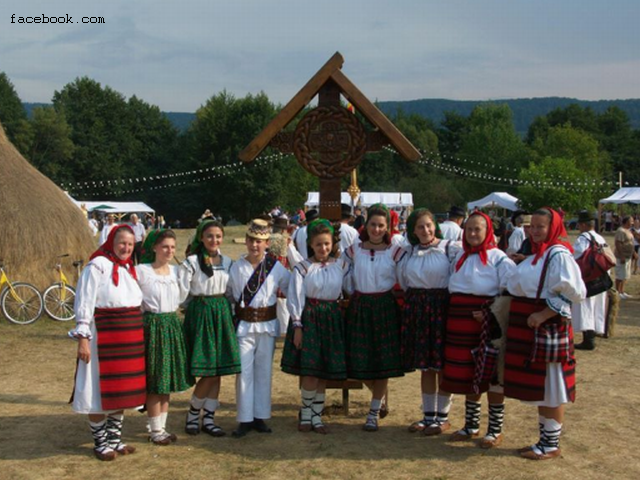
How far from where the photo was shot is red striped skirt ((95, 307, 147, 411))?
189 inches

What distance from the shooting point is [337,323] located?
5375mm

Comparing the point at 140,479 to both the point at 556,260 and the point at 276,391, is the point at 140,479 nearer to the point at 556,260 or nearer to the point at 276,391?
the point at 276,391

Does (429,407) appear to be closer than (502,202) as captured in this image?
Yes

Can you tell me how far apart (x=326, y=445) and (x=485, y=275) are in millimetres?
1776

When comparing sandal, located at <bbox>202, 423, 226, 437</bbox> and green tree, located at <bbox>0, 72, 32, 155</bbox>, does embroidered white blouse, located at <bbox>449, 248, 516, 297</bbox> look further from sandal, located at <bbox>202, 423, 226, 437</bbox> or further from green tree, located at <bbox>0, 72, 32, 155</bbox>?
green tree, located at <bbox>0, 72, 32, 155</bbox>

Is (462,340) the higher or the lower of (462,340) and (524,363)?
the higher

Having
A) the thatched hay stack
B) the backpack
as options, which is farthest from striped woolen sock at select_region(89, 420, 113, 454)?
the thatched hay stack

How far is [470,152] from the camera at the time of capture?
221 feet

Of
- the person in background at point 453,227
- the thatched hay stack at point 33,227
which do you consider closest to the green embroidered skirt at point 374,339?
the person in background at point 453,227

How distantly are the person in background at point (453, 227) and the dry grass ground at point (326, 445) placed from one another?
1973 mm

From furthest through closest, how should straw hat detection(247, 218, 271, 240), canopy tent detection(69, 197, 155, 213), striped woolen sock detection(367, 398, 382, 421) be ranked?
1. canopy tent detection(69, 197, 155, 213)
2. striped woolen sock detection(367, 398, 382, 421)
3. straw hat detection(247, 218, 271, 240)

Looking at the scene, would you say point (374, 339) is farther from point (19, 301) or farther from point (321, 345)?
point (19, 301)

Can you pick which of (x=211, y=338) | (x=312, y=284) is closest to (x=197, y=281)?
(x=211, y=338)

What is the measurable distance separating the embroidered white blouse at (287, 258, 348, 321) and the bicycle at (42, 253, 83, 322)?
22.5ft
